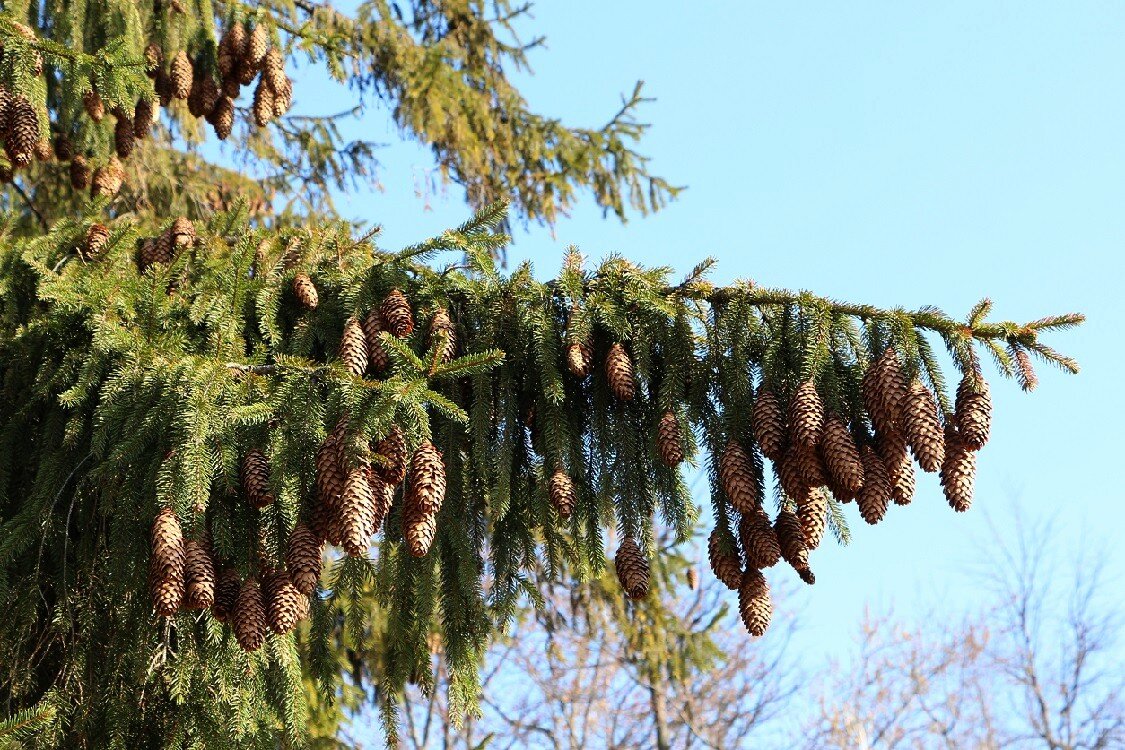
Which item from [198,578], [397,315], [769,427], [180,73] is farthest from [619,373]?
[180,73]

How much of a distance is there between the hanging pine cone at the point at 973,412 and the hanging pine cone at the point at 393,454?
1.48 metres

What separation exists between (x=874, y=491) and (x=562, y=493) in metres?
0.90

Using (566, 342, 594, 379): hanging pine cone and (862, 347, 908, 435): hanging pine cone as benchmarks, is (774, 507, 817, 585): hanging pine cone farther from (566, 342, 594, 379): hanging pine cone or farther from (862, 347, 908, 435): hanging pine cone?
(566, 342, 594, 379): hanging pine cone

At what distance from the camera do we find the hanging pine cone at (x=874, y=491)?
130 inches

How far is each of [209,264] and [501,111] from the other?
17.6 feet

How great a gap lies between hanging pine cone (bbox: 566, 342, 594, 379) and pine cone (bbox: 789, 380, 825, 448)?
653 millimetres

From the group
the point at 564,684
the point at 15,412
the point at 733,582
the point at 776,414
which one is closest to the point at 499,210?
the point at 776,414

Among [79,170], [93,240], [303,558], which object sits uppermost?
[79,170]

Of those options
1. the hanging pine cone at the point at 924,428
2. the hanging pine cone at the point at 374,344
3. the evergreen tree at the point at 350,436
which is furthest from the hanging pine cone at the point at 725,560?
the hanging pine cone at the point at 374,344

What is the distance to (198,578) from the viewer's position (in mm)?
3125

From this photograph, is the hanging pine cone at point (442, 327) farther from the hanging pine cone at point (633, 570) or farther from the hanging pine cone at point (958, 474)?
the hanging pine cone at point (958, 474)

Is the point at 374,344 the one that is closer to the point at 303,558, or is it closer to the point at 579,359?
the point at 579,359

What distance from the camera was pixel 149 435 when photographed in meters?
3.40

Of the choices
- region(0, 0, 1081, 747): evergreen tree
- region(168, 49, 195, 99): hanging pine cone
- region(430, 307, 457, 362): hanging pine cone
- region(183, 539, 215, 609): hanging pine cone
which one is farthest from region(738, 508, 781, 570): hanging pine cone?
region(168, 49, 195, 99): hanging pine cone
